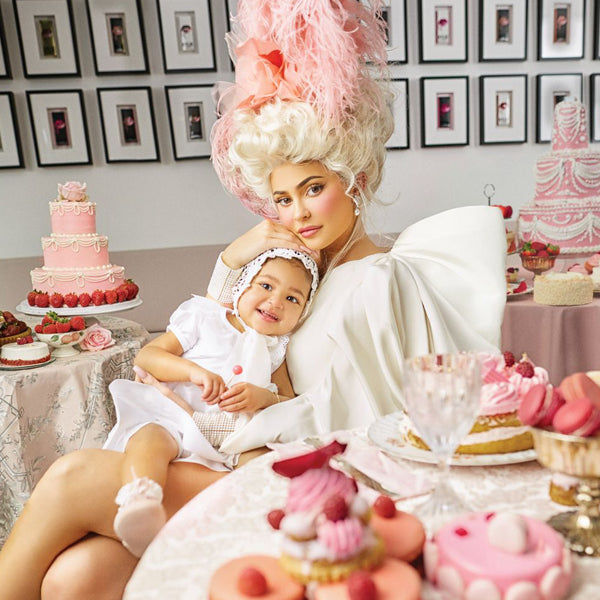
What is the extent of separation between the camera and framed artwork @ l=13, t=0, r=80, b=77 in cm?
423

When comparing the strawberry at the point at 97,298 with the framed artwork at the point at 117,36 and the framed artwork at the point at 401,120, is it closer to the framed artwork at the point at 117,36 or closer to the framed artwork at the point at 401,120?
the framed artwork at the point at 117,36

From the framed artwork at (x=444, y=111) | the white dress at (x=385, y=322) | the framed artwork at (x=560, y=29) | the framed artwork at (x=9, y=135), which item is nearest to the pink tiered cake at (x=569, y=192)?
the framed artwork at (x=444, y=111)

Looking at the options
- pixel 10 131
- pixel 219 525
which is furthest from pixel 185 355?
pixel 10 131

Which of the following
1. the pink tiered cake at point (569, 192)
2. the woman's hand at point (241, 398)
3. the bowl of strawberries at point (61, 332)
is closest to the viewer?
the woman's hand at point (241, 398)

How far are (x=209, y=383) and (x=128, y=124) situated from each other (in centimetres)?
329

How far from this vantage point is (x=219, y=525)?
931 mm

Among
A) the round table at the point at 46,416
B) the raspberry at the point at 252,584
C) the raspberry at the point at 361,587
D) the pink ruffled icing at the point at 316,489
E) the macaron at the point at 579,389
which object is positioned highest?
the macaron at the point at 579,389

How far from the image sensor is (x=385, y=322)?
1711 millimetres

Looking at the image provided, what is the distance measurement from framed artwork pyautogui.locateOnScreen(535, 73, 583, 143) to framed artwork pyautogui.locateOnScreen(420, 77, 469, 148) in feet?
2.08

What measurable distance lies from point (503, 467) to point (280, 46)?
132 cm

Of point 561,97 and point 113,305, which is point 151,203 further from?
point 561,97

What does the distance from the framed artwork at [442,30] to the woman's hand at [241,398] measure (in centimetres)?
390

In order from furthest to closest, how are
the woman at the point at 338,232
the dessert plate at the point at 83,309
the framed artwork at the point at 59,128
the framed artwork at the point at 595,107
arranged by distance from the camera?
the framed artwork at the point at 595,107 → the framed artwork at the point at 59,128 → the dessert plate at the point at 83,309 → the woman at the point at 338,232

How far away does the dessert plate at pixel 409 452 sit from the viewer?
41.0 inches
